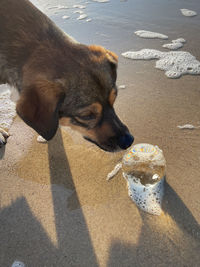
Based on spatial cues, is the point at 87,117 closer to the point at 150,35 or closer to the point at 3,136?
the point at 3,136

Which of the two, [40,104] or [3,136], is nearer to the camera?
[40,104]

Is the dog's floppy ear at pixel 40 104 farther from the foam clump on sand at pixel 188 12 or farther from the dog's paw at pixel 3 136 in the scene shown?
the foam clump on sand at pixel 188 12

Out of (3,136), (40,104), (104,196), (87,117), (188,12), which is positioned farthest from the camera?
(188,12)

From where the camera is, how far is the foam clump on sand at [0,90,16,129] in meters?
4.33

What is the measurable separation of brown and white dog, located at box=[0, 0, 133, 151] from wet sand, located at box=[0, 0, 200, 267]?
0.84m

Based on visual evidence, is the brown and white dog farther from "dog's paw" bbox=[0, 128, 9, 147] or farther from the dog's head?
"dog's paw" bbox=[0, 128, 9, 147]

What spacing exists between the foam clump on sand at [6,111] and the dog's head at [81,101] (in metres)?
1.95

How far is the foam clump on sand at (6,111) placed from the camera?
4.33 meters

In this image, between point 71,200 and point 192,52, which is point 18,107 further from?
point 192,52

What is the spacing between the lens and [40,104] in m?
2.42

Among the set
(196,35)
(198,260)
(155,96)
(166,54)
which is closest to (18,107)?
(198,260)

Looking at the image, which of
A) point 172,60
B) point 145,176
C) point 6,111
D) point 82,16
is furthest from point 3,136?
point 82,16

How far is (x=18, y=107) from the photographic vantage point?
239 cm

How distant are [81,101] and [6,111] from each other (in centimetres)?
264
